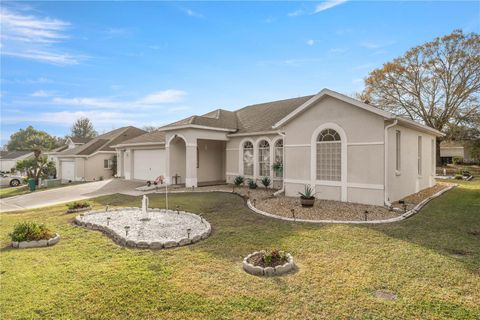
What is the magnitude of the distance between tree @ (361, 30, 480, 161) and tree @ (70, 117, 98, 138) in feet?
202

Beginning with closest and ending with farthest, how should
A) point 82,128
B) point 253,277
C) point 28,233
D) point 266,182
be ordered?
1. point 253,277
2. point 28,233
3. point 266,182
4. point 82,128

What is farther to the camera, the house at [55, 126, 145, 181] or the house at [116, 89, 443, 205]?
the house at [55, 126, 145, 181]

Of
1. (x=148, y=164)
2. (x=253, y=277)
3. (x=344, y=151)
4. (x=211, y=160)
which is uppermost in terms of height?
(x=344, y=151)

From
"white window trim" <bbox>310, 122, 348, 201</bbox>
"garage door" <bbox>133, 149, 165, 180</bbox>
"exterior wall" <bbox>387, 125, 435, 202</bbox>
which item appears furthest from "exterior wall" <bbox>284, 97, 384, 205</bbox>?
"garage door" <bbox>133, 149, 165, 180</bbox>

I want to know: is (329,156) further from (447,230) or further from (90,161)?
(90,161)

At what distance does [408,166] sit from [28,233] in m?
15.6

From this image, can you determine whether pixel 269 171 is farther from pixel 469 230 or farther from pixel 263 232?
pixel 469 230

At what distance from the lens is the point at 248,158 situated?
1848 centimetres

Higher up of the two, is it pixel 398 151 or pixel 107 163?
pixel 398 151

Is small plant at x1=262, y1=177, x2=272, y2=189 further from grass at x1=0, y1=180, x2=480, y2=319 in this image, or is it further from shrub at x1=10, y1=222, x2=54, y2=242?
shrub at x1=10, y1=222, x2=54, y2=242

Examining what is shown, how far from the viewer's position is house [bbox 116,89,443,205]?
36.8ft

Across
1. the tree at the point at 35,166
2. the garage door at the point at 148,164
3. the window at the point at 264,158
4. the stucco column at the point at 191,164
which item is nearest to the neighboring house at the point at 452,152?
the window at the point at 264,158

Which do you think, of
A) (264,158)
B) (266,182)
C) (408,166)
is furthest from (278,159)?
(408,166)

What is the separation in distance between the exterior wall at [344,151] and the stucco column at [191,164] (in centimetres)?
656
